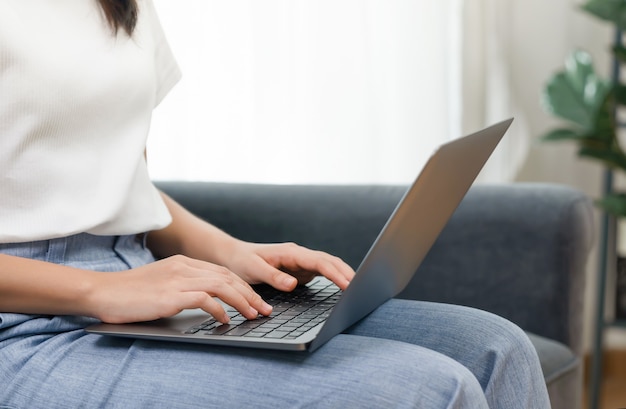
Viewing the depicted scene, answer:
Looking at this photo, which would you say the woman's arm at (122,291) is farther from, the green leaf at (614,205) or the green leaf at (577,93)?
the green leaf at (577,93)

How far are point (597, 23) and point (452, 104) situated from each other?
2.13 feet

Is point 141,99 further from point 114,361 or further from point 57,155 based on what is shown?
point 114,361

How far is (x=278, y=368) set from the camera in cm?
73

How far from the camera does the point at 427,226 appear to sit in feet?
2.89

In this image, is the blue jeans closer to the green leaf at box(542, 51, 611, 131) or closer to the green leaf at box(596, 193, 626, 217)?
the green leaf at box(596, 193, 626, 217)

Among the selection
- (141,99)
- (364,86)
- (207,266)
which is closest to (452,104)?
(364,86)

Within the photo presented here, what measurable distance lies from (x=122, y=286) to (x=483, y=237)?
78 centimetres

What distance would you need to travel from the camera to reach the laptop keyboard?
78 cm

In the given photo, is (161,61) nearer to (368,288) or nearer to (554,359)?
(368,288)

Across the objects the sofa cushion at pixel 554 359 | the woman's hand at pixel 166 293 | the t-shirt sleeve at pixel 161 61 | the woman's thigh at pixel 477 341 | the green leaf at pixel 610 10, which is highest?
the t-shirt sleeve at pixel 161 61

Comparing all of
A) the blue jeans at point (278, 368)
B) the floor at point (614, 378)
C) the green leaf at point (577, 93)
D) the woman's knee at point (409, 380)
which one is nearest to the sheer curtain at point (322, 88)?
the green leaf at point (577, 93)

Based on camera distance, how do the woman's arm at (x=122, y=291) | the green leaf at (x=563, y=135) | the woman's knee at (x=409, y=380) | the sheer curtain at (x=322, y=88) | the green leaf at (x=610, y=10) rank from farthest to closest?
the green leaf at (x=563, y=135)
the green leaf at (x=610, y=10)
the sheer curtain at (x=322, y=88)
the woman's arm at (x=122, y=291)
the woman's knee at (x=409, y=380)

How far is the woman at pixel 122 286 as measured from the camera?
728 mm

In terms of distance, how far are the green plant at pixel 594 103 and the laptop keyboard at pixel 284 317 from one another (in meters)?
1.50
